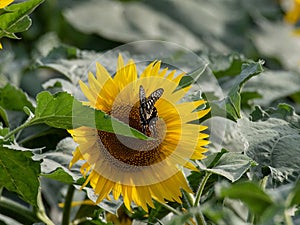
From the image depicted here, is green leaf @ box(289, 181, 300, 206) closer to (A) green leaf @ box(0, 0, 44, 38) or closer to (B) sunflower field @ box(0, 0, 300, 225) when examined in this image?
(B) sunflower field @ box(0, 0, 300, 225)

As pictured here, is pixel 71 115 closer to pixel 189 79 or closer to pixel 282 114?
pixel 189 79

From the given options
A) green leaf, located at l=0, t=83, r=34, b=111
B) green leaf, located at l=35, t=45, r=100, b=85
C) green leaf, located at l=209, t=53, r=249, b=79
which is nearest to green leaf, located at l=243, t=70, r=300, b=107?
green leaf, located at l=209, t=53, r=249, b=79

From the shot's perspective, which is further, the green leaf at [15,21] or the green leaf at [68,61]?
the green leaf at [68,61]

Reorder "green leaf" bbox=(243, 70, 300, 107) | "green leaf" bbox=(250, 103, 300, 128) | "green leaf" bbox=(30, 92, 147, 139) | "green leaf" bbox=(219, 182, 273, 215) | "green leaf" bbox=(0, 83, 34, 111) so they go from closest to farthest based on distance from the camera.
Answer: "green leaf" bbox=(219, 182, 273, 215) → "green leaf" bbox=(30, 92, 147, 139) → "green leaf" bbox=(250, 103, 300, 128) → "green leaf" bbox=(0, 83, 34, 111) → "green leaf" bbox=(243, 70, 300, 107)

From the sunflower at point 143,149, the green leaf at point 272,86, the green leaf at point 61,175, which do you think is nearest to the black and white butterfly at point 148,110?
the sunflower at point 143,149

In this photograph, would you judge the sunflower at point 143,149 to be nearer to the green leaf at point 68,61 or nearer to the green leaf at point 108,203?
the green leaf at point 108,203

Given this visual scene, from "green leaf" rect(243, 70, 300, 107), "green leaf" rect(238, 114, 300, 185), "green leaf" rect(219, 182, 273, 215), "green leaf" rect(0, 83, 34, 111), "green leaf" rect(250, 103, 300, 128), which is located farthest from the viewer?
"green leaf" rect(243, 70, 300, 107)

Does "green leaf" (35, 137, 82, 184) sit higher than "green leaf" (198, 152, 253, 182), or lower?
lower

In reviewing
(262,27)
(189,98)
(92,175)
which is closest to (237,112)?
(189,98)
